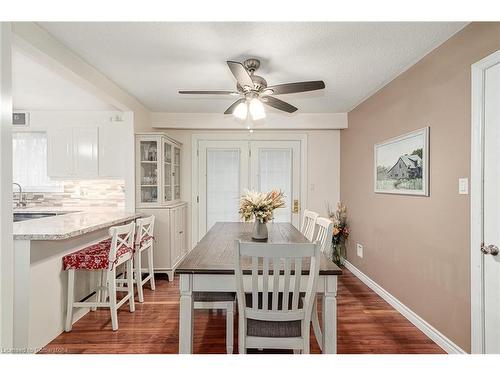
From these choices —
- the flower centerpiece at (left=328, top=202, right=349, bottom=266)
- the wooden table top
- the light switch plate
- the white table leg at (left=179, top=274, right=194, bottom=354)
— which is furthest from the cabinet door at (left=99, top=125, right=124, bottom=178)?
the light switch plate

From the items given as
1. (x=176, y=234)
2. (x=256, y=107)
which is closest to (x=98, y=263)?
(x=176, y=234)

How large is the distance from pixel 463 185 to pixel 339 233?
2444mm

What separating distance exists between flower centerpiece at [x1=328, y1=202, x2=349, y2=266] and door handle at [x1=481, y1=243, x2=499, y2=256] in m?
2.36

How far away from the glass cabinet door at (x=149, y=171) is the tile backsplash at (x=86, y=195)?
50 centimetres

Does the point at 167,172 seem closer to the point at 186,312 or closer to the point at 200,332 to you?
the point at 200,332

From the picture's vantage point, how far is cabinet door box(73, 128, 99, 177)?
3.76m

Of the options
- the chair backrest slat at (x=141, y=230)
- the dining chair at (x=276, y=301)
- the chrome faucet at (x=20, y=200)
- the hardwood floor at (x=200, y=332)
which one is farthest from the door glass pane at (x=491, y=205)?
the chrome faucet at (x=20, y=200)

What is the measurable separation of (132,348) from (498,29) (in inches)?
124

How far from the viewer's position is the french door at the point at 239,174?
14.9ft

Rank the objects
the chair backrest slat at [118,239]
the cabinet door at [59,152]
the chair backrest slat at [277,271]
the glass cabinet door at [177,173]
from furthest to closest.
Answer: the glass cabinet door at [177,173] → the cabinet door at [59,152] → the chair backrest slat at [118,239] → the chair backrest slat at [277,271]

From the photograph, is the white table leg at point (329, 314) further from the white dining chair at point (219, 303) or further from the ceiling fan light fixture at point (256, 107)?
the ceiling fan light fixture at point (256, 107)

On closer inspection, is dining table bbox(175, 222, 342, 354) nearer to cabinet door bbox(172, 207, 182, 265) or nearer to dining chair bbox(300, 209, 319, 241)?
dining chair bbox(300, 209, 319, 241)
